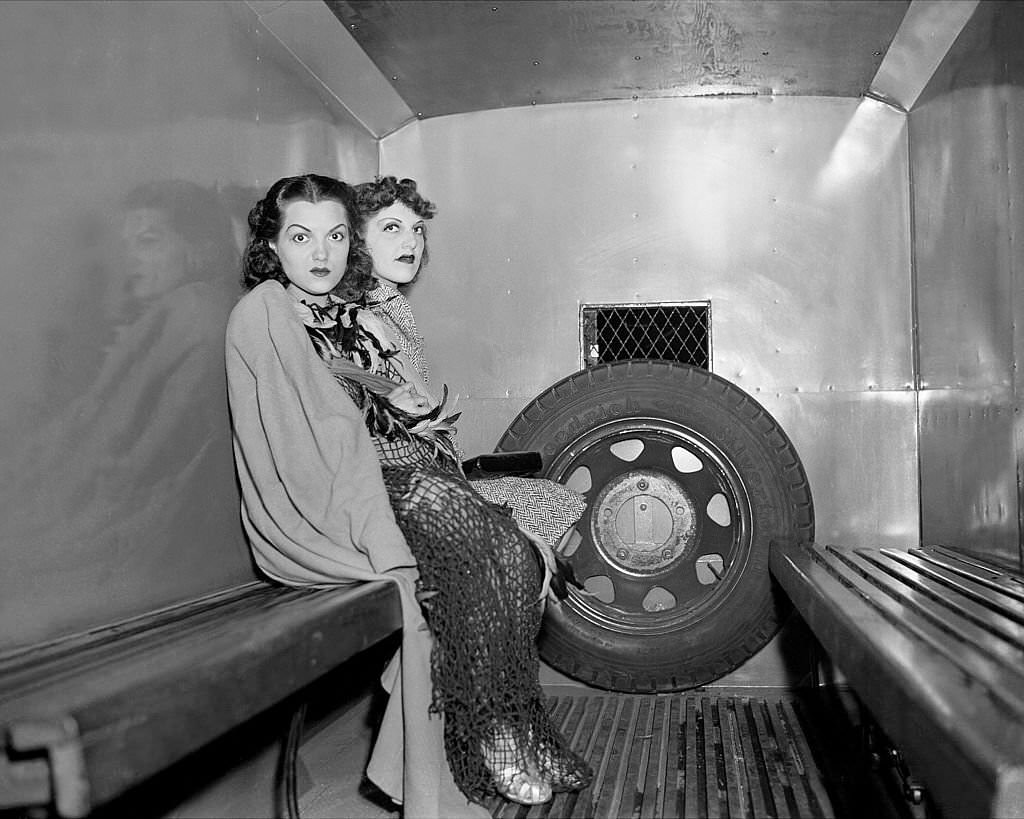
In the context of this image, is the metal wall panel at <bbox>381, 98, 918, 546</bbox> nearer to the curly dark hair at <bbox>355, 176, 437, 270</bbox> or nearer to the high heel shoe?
the curly dark hair at <bbox>355, 176, 437, 270</bbox>

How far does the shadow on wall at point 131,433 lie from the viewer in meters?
1.71

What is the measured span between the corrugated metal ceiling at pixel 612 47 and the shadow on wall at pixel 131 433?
802 mm

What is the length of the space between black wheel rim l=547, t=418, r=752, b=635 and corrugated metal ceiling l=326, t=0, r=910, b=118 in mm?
1078

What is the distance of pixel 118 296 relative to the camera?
6.48ft

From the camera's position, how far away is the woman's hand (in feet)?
8.09

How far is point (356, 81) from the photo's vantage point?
10.8ft

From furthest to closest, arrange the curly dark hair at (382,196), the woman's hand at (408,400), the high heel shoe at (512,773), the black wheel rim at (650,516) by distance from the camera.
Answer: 1. the black wheel rim at (650,516)
2. the curly dark hair at (382,196)
3. the woman's hand at (408,400)
4. the high heel shoe at (512,773)

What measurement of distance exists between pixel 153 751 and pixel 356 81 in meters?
2.58

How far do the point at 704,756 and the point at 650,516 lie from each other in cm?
89

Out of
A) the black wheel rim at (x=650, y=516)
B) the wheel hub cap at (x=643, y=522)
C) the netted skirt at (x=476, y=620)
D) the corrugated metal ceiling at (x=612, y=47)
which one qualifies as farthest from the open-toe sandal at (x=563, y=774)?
the corrugated metal ceiling at (x=612, y=47)

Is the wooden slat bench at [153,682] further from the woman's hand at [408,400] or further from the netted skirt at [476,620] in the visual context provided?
the woman's hand at [408,400]

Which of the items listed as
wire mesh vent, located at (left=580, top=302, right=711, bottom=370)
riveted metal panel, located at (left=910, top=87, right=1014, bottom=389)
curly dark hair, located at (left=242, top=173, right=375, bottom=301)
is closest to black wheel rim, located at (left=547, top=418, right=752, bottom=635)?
wire mesh vent, located at (left=580, top=302, right=711, bottom=370)

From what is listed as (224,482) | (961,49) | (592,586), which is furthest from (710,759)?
(961,49)

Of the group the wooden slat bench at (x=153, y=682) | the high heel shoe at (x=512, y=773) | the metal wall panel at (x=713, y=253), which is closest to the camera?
the wooden slat bench at (x=153, y=682)
